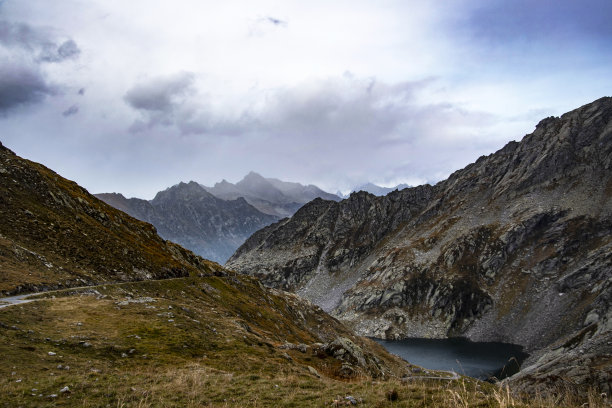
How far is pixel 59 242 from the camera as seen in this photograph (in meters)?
52.0

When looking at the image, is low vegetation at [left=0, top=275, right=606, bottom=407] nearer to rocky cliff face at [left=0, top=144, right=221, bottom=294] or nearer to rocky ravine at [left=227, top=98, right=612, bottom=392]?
rocky cliff face at [left=0, top=144, right=221, bottom=294]

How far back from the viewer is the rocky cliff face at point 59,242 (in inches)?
1642

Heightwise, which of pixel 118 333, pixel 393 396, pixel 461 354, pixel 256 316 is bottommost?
pixel 461 354

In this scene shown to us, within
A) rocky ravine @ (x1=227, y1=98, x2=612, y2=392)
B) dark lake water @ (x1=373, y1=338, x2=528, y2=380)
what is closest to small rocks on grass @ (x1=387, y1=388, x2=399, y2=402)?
dark lake water @ (x1=373, y1=338, x2=528, y2=380)

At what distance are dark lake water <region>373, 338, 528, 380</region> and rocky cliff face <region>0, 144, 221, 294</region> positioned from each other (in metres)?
89.3

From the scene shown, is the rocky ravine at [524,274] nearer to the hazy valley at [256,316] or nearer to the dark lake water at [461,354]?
the hazy valley at [256,316]

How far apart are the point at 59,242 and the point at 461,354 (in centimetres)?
13188

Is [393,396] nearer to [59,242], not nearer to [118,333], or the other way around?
[118,333]

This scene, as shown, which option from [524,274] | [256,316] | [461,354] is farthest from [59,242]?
[524,274]

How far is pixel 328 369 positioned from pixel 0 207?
179 feet

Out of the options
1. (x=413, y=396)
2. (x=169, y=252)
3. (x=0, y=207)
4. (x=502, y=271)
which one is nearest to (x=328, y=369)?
(x=413, y=396)

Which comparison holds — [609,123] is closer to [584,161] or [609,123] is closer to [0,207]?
[584,161]

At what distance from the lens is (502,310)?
497 ft

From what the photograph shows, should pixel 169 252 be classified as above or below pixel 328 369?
above
